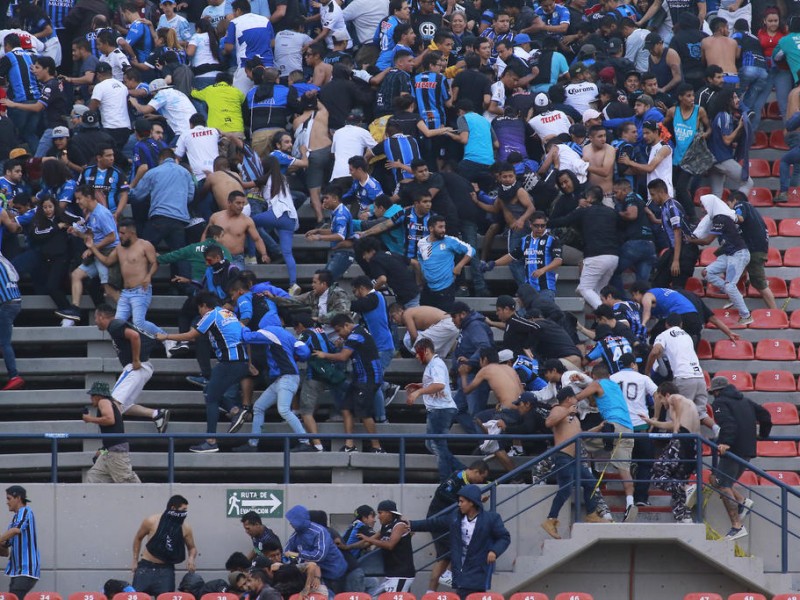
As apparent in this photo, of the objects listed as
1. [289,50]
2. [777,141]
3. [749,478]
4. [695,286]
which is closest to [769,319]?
[695,286]

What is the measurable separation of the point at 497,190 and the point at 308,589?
21.9 ft

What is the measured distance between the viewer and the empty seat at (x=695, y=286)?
69.7ft

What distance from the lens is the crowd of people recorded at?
1881 cm

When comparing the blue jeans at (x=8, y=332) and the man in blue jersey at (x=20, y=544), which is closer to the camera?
the man in blue jersey at (x=20, y=544)

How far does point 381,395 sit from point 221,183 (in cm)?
354

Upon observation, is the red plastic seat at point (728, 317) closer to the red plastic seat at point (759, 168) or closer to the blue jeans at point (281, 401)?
the red plastic seat at point (759, 168)

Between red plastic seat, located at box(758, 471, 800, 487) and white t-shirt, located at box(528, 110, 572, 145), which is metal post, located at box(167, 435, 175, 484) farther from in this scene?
white t-shirt, located at box(528, 110, 572, 145)

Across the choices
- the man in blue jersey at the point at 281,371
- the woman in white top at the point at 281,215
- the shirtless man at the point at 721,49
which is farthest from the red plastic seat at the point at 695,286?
the man in blue jersey at the point at 281,371

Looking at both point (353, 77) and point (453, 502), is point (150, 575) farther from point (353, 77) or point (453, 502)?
point (353, 77)

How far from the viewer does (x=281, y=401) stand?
18.7m

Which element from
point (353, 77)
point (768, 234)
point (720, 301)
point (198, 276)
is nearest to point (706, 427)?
point (720, 301)

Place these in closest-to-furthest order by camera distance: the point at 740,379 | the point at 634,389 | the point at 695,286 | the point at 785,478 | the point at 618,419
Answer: the point at 618,419, the point at 634,389, the point at 785,478, the point at 740,379, the point at 695,286

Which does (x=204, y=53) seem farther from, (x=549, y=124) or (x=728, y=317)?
(x=728, y=317)

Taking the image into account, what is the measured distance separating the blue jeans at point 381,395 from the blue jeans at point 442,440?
0.64 m
